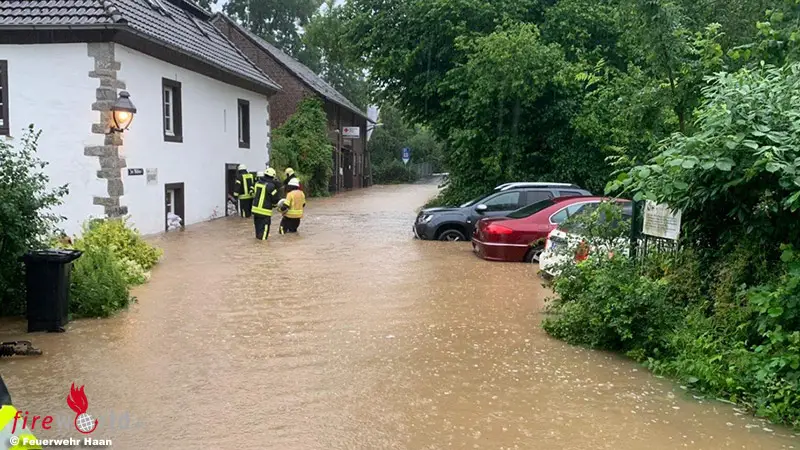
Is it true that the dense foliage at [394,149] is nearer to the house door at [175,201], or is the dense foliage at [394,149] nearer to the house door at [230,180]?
the house door at [230,180]

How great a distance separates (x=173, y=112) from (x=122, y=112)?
153 inches

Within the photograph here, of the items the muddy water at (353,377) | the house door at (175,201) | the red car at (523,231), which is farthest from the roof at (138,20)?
the red car at (523,231)

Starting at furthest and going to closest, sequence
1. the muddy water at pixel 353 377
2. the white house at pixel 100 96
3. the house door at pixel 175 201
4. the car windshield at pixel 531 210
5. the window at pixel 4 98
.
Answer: the house door at pixel 175 201, the window at pixel 4 98, the white house at pixel 100 96, the car windshield at pixel 531 210, the muddy water at pixel 353 377

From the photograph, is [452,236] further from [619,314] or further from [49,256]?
[49,256]

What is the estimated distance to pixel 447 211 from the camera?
1722 cm

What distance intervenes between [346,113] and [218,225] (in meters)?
26.5

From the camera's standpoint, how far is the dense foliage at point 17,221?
793 cm

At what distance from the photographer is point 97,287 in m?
8.95

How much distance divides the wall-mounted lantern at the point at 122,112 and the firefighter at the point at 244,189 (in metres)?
7.48

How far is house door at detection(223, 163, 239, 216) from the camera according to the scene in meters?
23.9

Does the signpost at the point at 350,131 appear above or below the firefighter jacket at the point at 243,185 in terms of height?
above

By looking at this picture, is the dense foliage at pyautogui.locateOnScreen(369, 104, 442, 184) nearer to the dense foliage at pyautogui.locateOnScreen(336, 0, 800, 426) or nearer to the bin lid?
the dense foliage at pyautogui.locateOnScreen(336, 0, 800, 426)

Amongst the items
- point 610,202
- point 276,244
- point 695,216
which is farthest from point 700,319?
point 276,244

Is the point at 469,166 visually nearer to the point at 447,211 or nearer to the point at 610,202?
the point at 447,211
